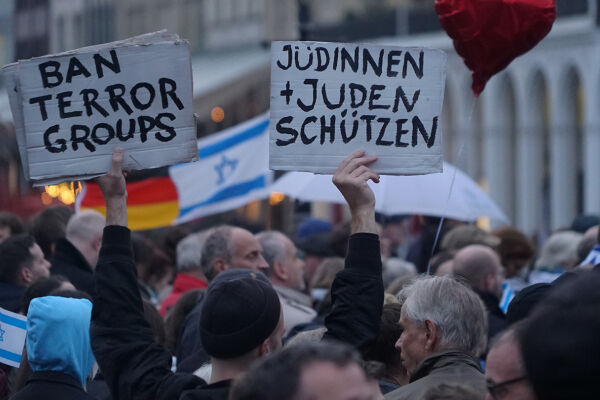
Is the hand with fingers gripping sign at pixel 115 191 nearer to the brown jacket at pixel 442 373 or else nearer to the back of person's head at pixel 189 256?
the brown jacket at pixel 442 373

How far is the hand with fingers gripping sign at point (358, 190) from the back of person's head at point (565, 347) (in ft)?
5.64

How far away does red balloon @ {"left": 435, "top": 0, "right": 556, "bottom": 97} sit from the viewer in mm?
6266

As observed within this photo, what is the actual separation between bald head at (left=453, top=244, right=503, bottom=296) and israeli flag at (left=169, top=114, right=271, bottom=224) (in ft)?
14.1

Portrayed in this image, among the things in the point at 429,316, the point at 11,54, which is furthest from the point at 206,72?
the point at 429,316

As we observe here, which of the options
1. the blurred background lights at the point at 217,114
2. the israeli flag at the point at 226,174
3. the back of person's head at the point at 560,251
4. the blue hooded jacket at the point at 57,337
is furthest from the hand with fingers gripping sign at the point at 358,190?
the blurred background lights at the point at 217,114

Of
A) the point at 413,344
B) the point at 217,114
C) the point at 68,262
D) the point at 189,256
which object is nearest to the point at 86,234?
the point at 68,262

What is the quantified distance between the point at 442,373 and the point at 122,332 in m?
1.08

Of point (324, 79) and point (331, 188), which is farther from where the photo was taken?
point (331, 188)

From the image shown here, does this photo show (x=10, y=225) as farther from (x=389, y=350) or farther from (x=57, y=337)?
(x=389, y=350)

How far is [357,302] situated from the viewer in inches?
157

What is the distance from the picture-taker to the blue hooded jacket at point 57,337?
4.34 metres

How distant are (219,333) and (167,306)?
Result: 3737 millimetres

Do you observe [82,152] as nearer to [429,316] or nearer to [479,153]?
[429,316]

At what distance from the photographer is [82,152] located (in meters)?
4.62
